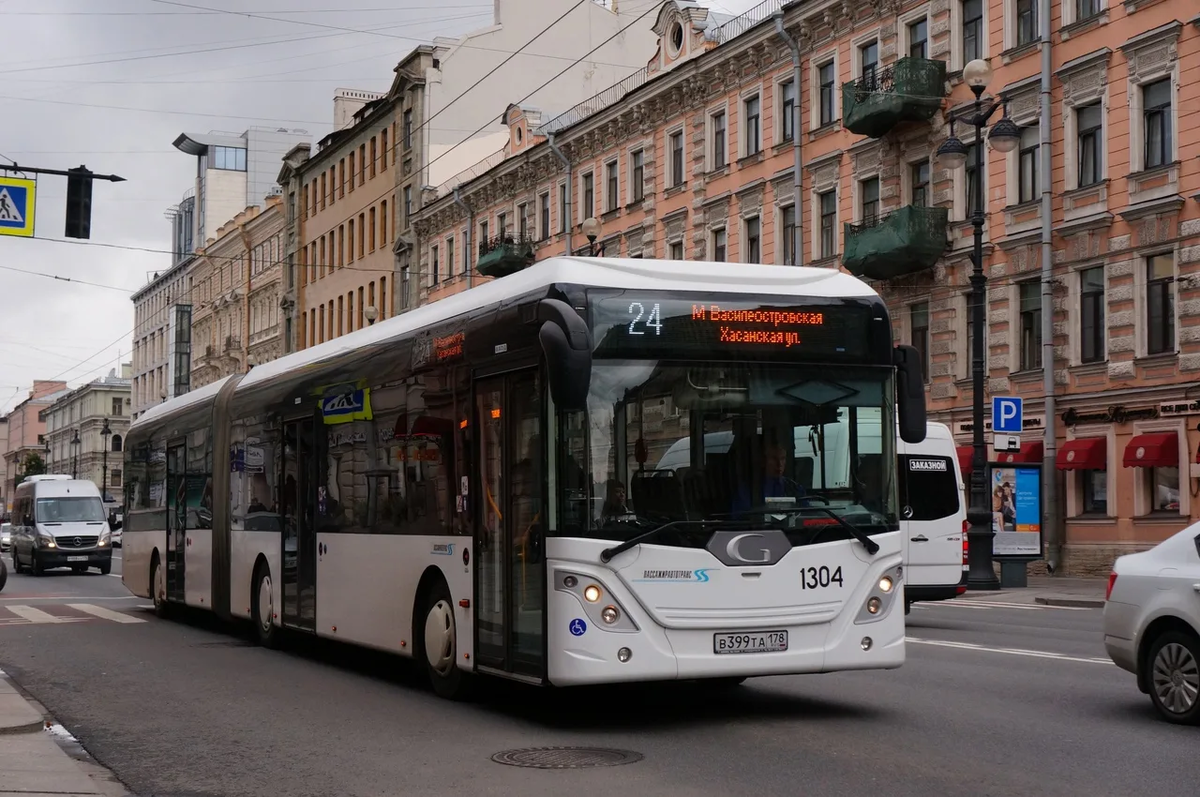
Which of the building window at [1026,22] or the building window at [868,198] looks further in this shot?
the building window at [868,198]

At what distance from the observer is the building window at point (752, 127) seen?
146 ft

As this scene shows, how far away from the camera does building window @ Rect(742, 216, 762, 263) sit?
44438 millimetres

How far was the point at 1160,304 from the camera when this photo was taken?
3206 centimetres

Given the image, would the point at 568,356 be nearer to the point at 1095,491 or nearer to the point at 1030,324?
the point at 1095,491

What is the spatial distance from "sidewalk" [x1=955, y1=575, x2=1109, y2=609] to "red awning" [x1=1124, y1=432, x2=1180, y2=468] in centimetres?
238

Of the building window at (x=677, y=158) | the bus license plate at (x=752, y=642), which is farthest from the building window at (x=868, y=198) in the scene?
the bus license plate at (x=752, y=642)

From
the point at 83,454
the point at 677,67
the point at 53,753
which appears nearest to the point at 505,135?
the point at 677,67

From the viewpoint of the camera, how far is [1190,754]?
30.4 feet

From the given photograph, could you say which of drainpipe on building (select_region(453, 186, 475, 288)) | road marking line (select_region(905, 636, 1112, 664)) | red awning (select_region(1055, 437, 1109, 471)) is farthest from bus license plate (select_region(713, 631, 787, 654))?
drainpipe on building (select_region(453, 186, 475, 288))

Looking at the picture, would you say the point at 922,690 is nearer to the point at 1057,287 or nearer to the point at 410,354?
the point at 410,354

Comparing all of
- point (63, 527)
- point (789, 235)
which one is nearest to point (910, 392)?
point (789, 235)

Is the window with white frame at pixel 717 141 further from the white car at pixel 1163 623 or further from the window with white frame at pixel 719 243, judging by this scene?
the white car at pixel 1163 623

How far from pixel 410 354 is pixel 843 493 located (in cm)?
392

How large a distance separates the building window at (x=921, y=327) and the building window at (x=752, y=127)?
7.64 m
